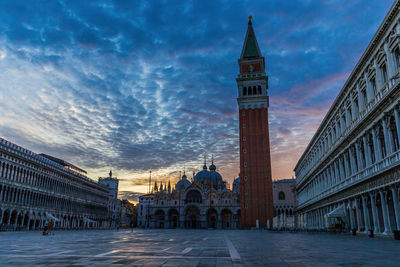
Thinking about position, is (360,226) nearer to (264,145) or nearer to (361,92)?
(361,92)

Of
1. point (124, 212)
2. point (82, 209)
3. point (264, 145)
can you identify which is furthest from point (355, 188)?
point (124, 212)

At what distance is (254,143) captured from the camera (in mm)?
67500

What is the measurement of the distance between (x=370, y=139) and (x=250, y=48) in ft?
190

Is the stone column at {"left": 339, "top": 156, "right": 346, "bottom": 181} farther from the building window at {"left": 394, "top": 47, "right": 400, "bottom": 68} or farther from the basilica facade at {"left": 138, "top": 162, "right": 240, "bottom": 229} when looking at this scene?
the basilica facade at {"left": 138, "top": 162, "right": 240, "bottom": 229}

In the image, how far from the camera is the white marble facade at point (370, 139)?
18797mm

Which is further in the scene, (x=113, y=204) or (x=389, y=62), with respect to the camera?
(x=113, y=204)

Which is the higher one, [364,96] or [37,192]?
[364,96]

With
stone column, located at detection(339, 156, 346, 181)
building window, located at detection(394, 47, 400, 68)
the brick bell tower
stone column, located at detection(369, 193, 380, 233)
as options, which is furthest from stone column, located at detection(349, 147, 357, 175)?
the brick bell tower

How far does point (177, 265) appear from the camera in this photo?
730cm

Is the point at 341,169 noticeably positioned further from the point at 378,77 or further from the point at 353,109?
the point at 378,77

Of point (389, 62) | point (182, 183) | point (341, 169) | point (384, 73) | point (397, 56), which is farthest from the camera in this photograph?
point (182, 183)

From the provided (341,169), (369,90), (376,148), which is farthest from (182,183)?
(376,148)

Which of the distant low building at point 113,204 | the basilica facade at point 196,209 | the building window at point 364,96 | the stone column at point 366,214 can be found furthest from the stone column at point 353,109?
the distant low building at point 113,204

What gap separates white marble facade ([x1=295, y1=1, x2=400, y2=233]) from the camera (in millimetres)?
18797
